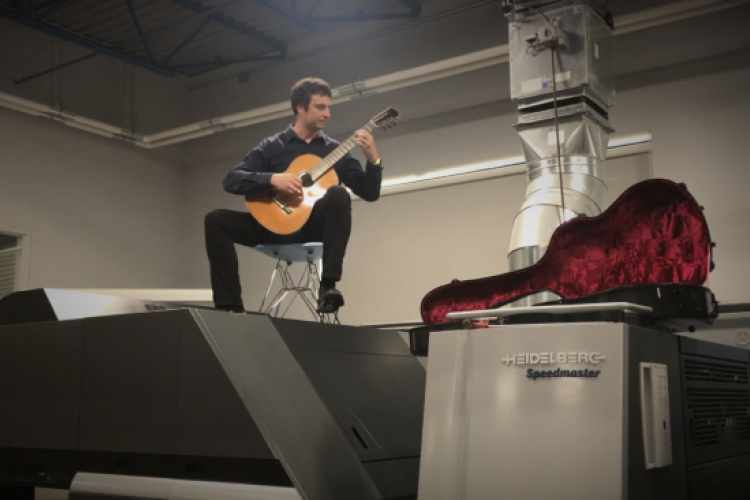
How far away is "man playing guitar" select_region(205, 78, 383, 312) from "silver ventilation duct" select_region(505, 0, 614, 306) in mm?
759

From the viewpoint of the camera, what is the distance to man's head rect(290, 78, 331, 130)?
3408 millimetres

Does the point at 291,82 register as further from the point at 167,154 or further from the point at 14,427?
the point at 14,427

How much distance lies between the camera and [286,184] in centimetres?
316

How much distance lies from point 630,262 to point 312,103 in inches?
63.8

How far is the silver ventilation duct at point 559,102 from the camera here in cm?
331

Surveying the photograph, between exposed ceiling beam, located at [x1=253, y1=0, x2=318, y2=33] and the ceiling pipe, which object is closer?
the ceiling pipe

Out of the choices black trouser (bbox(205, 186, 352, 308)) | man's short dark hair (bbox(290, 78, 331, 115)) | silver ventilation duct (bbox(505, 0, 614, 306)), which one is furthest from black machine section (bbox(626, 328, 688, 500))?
man's short dark hair (bbox(290, 78, 331, 115))

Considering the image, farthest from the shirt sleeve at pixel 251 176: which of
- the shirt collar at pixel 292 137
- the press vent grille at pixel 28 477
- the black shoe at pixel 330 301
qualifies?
the press vent grille at pixel 28 477

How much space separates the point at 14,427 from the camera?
2.71 meters

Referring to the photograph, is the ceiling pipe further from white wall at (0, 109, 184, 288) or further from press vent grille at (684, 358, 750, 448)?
press vent grille at (684, 358, 750, 448)

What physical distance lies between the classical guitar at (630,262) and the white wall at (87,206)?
14.2 ft

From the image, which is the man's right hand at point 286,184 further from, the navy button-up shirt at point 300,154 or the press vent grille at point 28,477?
the press vent grille at point 28,477

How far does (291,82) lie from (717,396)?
513cm

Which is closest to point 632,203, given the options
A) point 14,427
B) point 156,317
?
point 156,317
